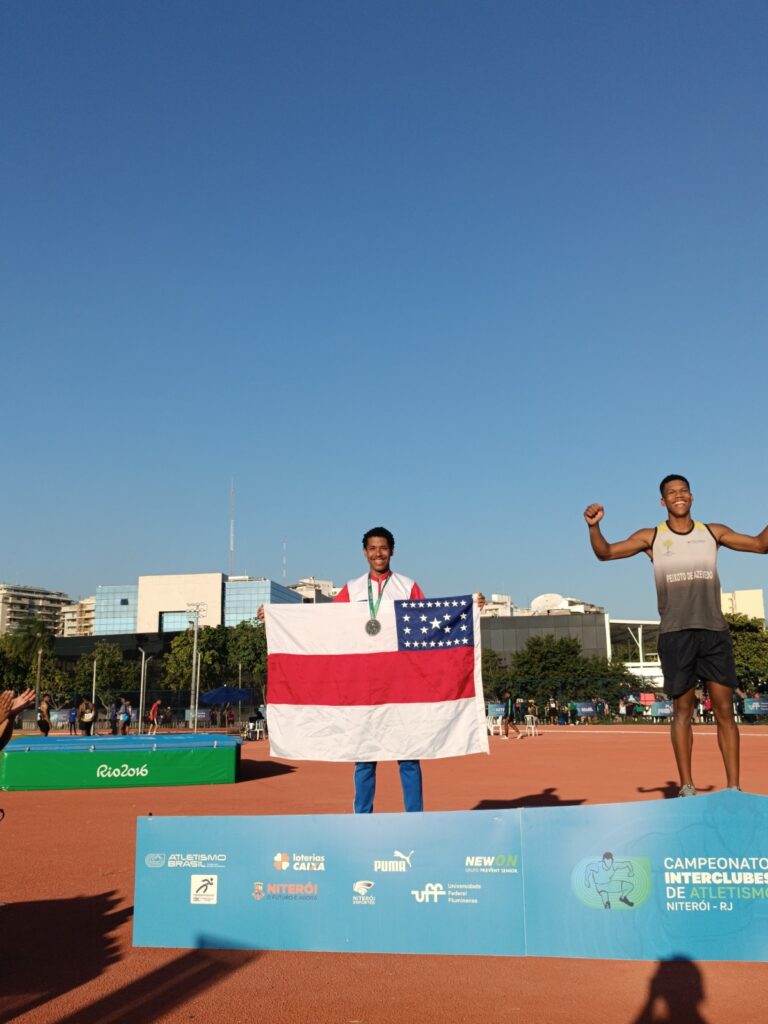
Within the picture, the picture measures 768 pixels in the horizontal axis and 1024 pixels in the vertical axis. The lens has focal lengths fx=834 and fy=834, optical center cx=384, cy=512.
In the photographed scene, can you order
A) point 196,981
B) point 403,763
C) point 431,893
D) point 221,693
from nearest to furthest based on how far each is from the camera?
point 196,981
point 431,893
point 403,763
point 221,693

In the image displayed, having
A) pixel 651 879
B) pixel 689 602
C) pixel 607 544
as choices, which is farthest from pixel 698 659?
pixel 651 879

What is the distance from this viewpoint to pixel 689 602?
5473mm

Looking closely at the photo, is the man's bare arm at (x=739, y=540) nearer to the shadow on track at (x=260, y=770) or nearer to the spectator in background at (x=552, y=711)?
the shadow on track at (x=260, y=770)

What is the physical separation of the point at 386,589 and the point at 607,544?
160 centimetres

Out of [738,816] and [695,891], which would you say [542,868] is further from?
[738,816]

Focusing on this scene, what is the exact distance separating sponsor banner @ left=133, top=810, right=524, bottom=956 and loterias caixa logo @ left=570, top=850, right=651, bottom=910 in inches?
12.0

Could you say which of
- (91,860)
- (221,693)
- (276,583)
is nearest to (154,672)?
(276,583)

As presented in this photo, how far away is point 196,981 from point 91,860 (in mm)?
3920

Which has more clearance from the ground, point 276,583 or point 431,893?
point 276,583

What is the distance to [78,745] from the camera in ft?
49.5

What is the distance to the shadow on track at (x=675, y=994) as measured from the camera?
3330 mm

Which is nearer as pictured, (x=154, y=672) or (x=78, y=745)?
(x=78, y=745)

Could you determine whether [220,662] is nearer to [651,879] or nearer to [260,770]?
[260,770]

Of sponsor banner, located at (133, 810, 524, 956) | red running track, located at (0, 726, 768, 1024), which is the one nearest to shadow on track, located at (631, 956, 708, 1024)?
red running track, located at (0, 726, 768, 1024)
